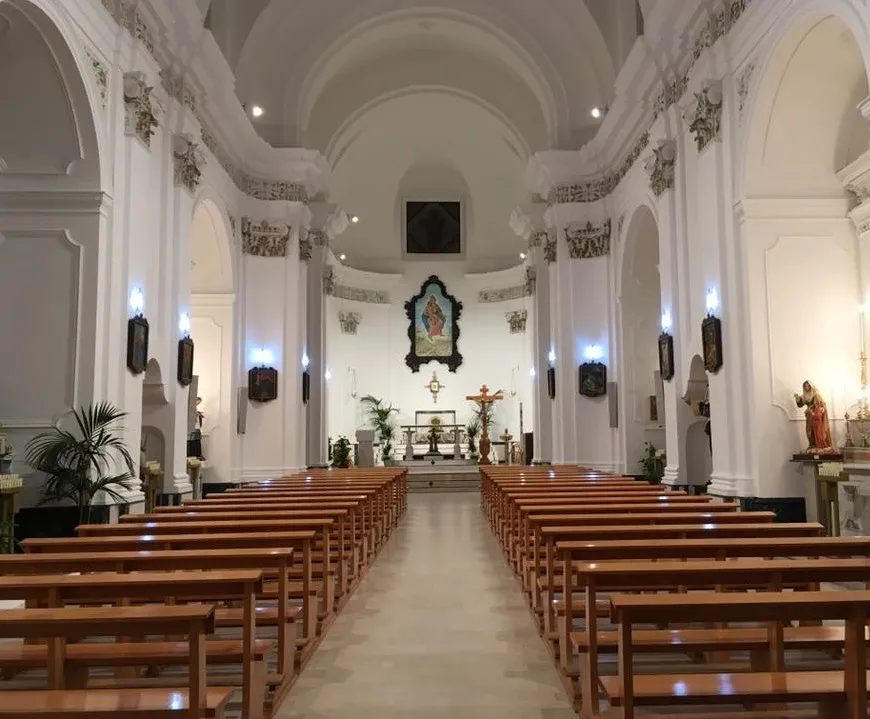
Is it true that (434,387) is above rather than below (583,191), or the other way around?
below

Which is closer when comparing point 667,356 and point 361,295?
point 667,356

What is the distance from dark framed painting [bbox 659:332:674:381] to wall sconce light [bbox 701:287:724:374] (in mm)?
1652

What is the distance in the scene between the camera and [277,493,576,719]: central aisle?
12.0ft

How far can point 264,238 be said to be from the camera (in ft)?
50.4

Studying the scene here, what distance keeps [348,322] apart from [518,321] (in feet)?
17.3

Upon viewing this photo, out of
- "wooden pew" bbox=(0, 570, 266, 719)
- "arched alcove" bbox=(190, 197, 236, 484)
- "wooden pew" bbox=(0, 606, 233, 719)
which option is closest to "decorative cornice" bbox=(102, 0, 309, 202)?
"arched alcove" bbox=(190, 197, 236, 484)

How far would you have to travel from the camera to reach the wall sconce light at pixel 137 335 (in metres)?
8.87

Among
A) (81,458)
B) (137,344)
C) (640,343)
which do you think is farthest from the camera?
(640,343)

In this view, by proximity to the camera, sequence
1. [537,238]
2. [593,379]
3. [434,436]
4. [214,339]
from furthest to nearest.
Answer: [434,436]
[537,238]
[593,379]
[214,339]

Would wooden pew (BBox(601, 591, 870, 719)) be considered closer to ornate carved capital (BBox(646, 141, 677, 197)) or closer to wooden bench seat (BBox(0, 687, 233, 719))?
wooden bench seat (BBox(0, 687, 233, 719))

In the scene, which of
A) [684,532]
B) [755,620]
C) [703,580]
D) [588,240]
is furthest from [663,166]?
[755,620]

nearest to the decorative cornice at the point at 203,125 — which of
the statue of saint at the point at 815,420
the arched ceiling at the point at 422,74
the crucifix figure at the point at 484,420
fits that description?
the arched ceiling at the point at 422,74

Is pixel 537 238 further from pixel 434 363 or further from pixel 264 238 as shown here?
pixel 434 363

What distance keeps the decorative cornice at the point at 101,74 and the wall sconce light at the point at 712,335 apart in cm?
725
